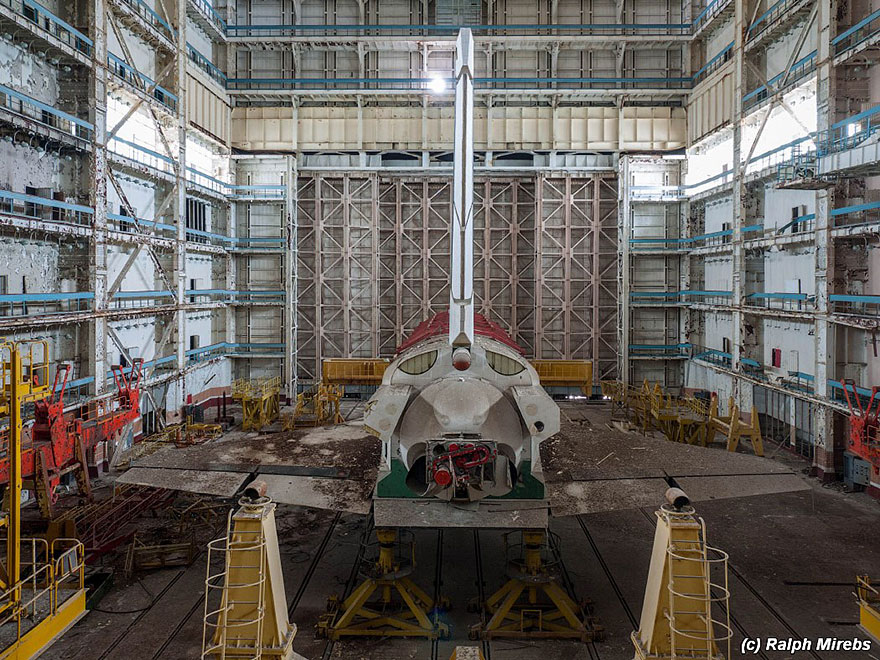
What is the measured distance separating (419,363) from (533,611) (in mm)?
5639

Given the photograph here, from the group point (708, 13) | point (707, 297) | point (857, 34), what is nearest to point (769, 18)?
point (857, 34)

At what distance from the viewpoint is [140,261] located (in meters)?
27.6

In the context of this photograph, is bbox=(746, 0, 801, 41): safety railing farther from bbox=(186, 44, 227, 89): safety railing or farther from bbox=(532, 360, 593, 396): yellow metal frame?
bbox=(186, 44, 227, 89): safety railing

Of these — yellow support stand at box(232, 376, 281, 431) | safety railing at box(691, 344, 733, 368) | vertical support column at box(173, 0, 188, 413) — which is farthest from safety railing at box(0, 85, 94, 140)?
safety railing at box(691, 344, 733, 368)

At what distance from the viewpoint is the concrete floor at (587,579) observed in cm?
1209

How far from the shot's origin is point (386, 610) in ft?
42.0

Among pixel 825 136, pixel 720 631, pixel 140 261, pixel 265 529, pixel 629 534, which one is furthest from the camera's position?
pixel 140 261

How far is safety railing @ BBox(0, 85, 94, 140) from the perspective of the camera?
18.5 metres

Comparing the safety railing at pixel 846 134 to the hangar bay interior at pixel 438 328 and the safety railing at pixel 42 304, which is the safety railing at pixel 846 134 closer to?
the hangar bay interior at pixel 438 328

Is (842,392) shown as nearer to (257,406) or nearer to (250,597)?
(250,597)

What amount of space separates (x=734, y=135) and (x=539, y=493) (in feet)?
81.9

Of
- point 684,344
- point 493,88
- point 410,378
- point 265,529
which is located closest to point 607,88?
point 493,88

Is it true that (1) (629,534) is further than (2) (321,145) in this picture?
No

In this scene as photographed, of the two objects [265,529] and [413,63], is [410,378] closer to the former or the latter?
[265,529]
